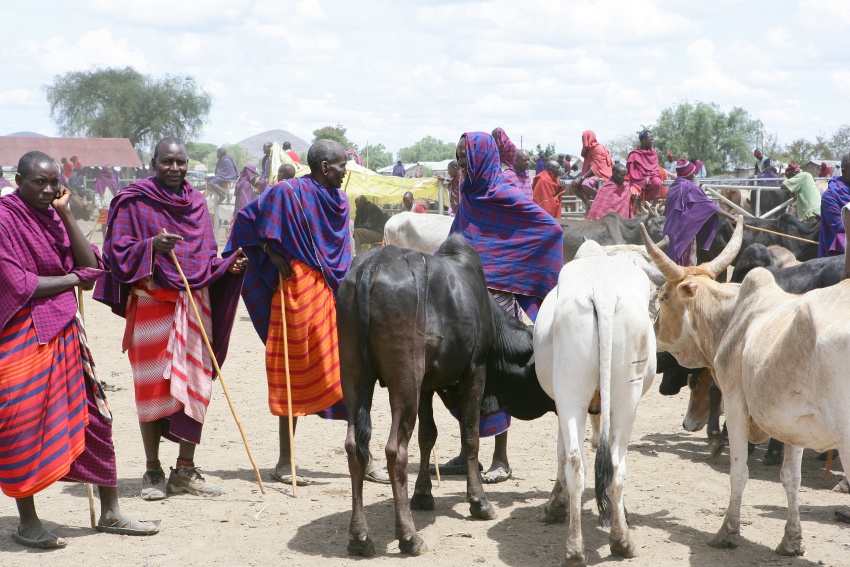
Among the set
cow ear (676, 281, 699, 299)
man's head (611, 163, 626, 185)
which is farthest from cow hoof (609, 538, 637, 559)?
man's head (611, 163, 626, 185)

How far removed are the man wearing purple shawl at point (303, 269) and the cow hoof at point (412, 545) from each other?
5.19 feet

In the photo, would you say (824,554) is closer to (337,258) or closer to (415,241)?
(337,258)

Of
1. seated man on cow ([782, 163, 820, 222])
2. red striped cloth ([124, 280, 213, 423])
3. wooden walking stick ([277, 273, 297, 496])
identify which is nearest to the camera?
red striped cloth ([124, 280, 213, 423])

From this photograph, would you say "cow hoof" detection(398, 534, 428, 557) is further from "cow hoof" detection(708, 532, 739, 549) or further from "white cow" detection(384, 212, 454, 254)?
"white cow" detection(384, 212, 454, 254)

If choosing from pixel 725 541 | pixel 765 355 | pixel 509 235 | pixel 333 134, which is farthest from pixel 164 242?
pixel 333 134

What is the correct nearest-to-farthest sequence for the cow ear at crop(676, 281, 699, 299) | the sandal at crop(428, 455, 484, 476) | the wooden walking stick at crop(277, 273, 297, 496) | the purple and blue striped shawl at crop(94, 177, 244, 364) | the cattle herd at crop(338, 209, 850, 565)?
the cattle herd at crop(338, 209, 850, 565) → the cow ear at crop(676, 281, 699, 299) → the purple and blue striped shawl at crop(94, 177, 244, 364) → the wooden walking stick at crop(277, 273, 297, 496) → the sandal at crop(428, 455, 484, 476)

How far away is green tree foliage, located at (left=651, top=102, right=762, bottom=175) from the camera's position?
4412 cm

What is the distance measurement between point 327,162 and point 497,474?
2.43 meters

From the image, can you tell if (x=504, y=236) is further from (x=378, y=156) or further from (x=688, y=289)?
(x=378, y=156)

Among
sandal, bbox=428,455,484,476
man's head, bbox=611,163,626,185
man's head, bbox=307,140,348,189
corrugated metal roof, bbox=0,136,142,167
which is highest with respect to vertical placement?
corrugated metal roof, bbox=0,136,142,167

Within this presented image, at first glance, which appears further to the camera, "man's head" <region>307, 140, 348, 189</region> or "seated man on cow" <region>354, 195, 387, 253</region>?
"seated man on cow" <region>354, 195, 387, 253</region>

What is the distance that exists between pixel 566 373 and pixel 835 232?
4688 millimetres

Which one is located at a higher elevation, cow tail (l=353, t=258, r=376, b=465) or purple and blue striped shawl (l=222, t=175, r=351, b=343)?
purple and blue striped shawl (l=222, t=175, r=351, b=343)

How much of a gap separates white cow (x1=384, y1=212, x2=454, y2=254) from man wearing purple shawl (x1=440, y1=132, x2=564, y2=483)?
5.64m
